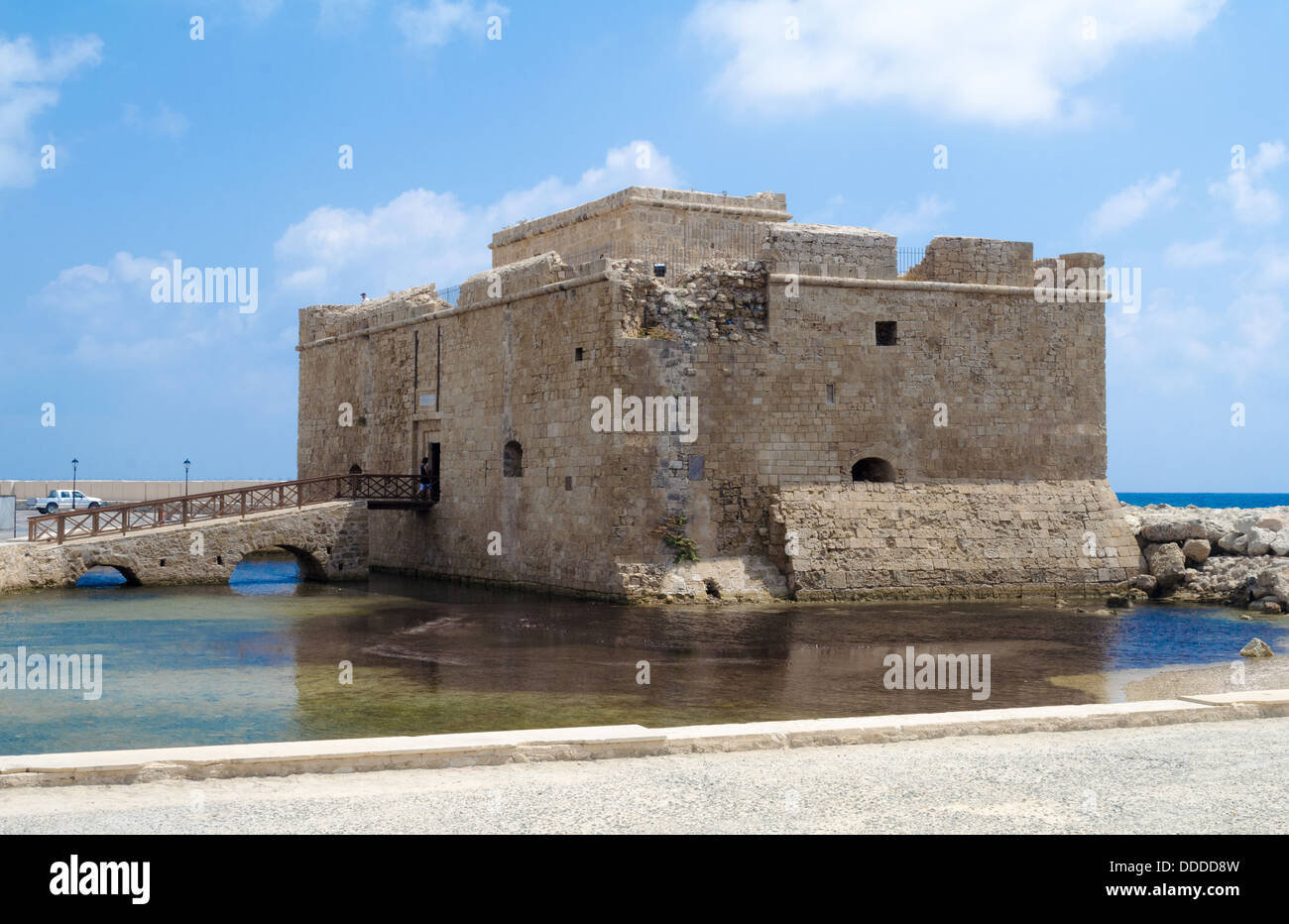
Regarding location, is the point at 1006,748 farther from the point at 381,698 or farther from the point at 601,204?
the point at 601,204

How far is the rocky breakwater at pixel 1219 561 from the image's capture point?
692 inches

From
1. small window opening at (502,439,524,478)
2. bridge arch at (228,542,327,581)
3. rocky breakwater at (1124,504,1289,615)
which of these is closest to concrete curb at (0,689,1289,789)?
rocky breakwater at (1124,504,1289,615)

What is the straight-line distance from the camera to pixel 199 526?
64.2 feet

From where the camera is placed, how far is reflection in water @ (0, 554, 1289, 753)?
30.0 ft

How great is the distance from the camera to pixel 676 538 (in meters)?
17.3

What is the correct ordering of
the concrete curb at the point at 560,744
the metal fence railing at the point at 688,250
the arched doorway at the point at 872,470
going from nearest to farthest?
the concrete curb at the point at 560,744, the arched doorway at the point at 872,470, the metal fence railing at the point at 688,250

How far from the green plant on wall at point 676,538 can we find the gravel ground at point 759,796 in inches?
417

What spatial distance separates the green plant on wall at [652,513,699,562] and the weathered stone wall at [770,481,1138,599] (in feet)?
4.49

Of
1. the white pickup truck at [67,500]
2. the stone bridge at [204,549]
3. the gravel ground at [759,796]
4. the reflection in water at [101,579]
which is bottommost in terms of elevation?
the reflection in water at [101,579]

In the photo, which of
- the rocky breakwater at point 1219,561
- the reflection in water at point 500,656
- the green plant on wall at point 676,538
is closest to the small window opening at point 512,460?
the reflection in water at point 500,656

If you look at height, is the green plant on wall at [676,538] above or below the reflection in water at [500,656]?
above

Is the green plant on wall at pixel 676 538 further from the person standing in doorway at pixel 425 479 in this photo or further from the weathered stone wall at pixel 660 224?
the person standing in doorway at pixel 425 479

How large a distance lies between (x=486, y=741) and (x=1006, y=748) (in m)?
3.01

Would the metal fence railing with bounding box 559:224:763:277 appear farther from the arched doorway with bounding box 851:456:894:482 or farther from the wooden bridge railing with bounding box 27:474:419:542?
the wooden bridge railing with bounding box 27:474:419:542
